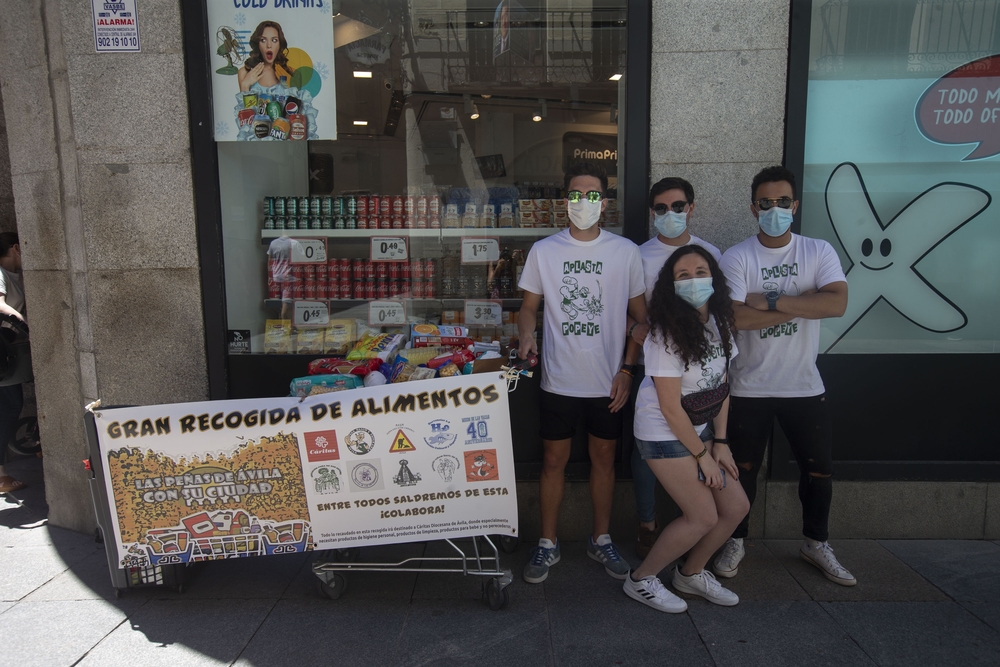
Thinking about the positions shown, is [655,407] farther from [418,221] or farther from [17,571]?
[17,571]

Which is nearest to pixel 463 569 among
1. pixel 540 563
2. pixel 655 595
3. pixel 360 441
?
pixel 540 563

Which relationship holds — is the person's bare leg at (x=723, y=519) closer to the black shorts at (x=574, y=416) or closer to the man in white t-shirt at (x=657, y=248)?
the man in white t-shirt at (x=657, y=248)

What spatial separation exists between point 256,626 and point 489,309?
2.28 metres

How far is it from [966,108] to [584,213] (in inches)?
102

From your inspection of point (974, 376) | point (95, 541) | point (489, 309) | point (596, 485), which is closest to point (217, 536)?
point (95, 541)

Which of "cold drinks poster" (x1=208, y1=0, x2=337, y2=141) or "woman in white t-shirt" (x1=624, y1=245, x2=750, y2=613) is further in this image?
"cold drinks poster" (x1=208, y1=0, x2=337, y2=141)

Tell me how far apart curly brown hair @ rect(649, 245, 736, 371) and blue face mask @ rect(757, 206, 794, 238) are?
0.47 m

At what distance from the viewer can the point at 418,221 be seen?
14.5ft

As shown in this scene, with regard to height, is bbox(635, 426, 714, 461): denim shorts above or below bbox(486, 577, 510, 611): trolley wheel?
above

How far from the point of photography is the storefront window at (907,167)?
383cm

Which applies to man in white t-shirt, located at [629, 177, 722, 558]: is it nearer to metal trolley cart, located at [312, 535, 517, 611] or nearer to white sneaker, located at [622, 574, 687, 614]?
white sneaker, located at [622, 574, 687, 614]

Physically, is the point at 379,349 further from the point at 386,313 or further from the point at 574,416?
the point at 574,416

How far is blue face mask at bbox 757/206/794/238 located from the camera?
10.2 ft

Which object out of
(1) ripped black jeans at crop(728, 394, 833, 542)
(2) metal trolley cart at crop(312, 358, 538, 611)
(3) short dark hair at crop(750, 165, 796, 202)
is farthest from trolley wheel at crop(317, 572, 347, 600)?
(3) short dark hair at crop(750, 165, 796, 202)
